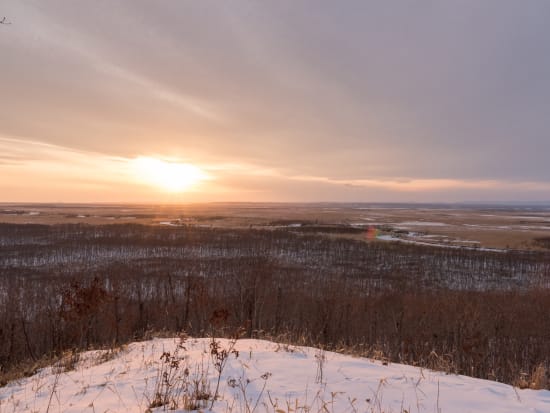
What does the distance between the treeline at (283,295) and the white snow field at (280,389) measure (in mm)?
2292

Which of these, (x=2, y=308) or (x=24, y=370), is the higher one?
(x=24, y=370)

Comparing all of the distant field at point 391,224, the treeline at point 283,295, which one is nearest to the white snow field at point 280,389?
the treeline at point 283,295

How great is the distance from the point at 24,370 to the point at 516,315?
62.0ft

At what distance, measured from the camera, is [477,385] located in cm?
517

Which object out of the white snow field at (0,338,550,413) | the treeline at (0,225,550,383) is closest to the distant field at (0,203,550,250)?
the treeline at (0,225,550,383)

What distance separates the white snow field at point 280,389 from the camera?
4.22m

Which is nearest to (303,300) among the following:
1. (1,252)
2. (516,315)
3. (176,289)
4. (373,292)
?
(373,292)

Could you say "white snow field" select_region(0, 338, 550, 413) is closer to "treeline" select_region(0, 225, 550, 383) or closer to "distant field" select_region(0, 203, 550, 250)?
"treeline" select_region(0, 225, 550, 383)

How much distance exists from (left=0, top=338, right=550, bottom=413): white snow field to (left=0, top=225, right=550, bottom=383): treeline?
90.2 inches

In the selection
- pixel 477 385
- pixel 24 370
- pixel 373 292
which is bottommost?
pixel 373 292

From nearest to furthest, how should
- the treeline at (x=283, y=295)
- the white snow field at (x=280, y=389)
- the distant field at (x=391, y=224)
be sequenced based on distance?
the white snow field at (x=280, y=389), the treeline at (x=283, y=295), the distant field at (x=391, y=224)

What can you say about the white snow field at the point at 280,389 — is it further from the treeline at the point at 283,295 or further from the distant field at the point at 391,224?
the distant field at the point at 391,224

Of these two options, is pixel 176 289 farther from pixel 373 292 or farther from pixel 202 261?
pixel 373 292

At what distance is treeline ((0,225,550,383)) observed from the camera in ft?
35.6
